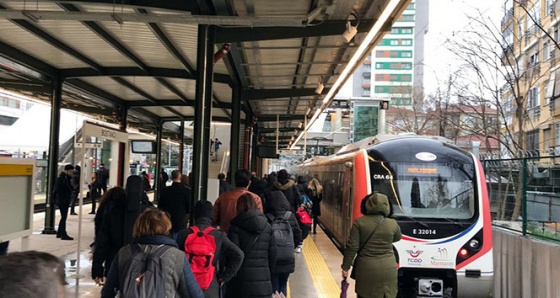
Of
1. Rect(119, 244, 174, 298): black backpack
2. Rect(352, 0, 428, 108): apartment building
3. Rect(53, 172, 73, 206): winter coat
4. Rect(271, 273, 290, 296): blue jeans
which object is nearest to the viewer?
Rect(119, 244, 174, 298): black backpack

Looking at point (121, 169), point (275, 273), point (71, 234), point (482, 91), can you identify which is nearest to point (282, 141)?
point (482, 91)

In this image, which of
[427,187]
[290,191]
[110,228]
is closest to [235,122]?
[290,191]

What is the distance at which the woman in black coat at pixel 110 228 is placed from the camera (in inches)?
195

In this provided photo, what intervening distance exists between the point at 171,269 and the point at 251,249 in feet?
4.71

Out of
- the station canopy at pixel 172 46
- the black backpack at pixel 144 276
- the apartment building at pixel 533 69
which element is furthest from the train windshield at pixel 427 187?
the black backpack at pixel 144 276

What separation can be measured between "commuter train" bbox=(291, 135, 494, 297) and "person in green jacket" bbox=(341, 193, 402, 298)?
7.67ft

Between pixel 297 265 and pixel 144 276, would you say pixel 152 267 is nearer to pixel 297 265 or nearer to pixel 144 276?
pixel 144 276

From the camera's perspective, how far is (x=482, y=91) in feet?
48.9

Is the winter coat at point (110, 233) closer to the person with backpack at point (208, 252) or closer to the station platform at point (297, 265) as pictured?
the station platform at point (297, 265)

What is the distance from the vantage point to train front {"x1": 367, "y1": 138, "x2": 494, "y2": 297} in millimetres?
6934

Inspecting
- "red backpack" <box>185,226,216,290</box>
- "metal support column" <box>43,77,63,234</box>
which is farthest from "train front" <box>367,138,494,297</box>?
"metal support column" <box>43,77,63,234</box>

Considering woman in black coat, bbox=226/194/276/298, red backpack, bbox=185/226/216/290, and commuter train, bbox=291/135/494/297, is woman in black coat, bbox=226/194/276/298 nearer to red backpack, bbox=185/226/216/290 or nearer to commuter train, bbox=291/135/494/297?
red backpack, bbox=185/226/216/290

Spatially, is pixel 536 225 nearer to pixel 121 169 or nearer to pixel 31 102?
pixel 121 169

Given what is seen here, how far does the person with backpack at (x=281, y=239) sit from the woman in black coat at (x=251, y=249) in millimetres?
544
